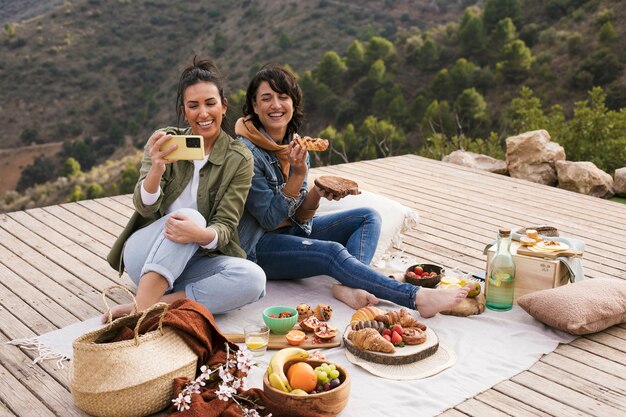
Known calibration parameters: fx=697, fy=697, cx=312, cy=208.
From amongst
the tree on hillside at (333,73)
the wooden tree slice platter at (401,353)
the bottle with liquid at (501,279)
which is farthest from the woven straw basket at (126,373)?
the tree on hillside at (333,73)

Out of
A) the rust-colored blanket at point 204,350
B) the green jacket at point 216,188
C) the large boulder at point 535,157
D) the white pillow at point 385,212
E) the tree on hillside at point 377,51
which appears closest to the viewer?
the rust-colored blanket at point 204,350

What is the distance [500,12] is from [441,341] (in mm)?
26104

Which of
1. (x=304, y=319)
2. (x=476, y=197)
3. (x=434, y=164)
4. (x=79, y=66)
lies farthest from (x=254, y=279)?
(x=79, y=66)

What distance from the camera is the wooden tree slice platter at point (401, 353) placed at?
2385 millimetres

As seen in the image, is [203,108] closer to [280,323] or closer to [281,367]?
[280,323]

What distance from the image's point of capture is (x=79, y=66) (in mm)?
35062

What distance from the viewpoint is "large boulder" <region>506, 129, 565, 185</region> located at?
18.6ft

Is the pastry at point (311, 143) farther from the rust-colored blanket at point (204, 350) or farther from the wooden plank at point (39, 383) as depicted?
the wooden plank at point (39, 383)

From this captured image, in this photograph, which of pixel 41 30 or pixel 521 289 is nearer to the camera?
pixel 521 289

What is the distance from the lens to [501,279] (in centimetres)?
286

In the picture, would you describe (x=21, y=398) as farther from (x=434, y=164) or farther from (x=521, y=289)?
(x=434, y=164)

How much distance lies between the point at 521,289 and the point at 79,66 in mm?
35311

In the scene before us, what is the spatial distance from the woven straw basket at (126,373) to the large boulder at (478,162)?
14.3 ft

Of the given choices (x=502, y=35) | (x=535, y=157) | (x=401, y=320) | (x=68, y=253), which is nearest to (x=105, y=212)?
(x=68, y=253)
